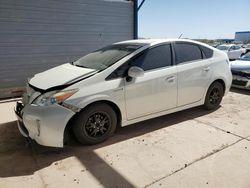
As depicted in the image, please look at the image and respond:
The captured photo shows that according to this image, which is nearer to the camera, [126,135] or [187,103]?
[126,135]

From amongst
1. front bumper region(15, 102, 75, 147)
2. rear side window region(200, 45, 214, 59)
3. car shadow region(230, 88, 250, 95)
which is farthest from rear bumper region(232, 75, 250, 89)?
front bumper region(15, 102, 75, 147)

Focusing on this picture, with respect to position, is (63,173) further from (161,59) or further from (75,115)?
(161,59)

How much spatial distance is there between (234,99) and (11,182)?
5.40 meters

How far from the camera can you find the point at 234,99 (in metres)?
6.06

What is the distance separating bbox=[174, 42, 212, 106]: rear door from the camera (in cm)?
428

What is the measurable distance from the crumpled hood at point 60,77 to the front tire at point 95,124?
0.50 m

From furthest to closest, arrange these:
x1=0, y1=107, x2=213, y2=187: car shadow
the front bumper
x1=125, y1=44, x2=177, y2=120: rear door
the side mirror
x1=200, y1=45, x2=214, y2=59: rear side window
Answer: x1=200, y1=45, x2=214, y2=59: rear side window < x1=125, y1=44, x2=177, y2=120: rear door < the side mirror < the front bumper < x1=0, y1=107, x2=213, y2=187: car shadow

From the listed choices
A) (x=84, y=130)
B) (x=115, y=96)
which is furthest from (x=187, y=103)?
(x=84, y=130)

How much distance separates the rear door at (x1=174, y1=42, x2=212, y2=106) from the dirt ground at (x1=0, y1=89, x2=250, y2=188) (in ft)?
1.74

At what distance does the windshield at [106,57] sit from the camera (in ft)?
12.4

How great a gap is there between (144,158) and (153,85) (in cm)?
125

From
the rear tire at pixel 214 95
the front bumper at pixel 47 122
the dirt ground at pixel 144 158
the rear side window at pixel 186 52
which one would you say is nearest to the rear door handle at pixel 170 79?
the rear side window at pixel 186 52

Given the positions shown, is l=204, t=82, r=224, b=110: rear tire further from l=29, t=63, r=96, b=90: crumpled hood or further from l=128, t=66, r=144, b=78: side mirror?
l=29, t=63, r=96, b=90: crumpled hood

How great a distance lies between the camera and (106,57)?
13.2 feet
